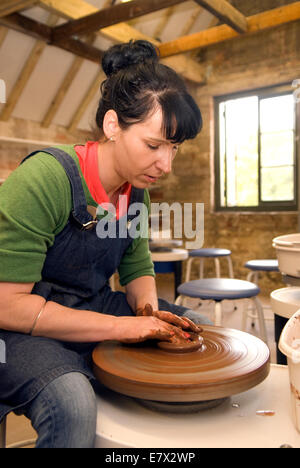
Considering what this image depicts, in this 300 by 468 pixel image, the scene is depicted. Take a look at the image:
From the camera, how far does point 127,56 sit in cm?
118

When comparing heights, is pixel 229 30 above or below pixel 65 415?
above

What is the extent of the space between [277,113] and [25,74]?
9.50 feet

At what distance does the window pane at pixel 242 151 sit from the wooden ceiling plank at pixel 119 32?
61 cm

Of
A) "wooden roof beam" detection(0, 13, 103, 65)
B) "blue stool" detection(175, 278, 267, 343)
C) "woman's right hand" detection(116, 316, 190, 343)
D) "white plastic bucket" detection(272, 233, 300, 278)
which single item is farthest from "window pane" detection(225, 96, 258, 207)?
"woman's right hand" detection(116, 316, 190, 343)

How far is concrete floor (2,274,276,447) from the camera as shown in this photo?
1822 mm

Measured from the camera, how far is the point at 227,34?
431 centimetres

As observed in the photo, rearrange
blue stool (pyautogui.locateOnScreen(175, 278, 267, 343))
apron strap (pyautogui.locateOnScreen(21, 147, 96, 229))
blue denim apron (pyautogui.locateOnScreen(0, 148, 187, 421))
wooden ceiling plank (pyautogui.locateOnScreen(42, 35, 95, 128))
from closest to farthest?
blue denim apron (pyautogui.locateOnScreen(0, 148, 187, 421)) → apron strap (pyautogui.locateOnScreen(21, 147, 96, 229)) → blue stool (pyautogui.locateOnScreen(175, 278, 267, 343)) → wooden ceiling plank (pyautogui.locateOnScreen(42, 35, 95, 128))

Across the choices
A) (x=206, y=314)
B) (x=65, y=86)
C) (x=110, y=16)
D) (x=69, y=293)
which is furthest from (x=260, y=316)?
(x=65, y=86)

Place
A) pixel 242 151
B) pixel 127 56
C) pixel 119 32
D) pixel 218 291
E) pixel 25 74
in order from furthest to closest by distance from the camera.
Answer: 1. pixel 242 151
2. pixel 119 32
3. pixel 25 74
4. pixel 218 291
5. pixel 127 56

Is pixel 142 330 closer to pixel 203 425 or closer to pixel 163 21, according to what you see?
pixel 203 425

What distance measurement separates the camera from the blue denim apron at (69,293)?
847 millimetres

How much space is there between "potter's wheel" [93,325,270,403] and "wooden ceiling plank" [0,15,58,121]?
396cm

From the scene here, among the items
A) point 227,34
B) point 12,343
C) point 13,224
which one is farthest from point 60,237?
point 227,34

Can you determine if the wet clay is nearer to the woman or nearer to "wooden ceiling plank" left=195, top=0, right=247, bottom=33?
the woman
